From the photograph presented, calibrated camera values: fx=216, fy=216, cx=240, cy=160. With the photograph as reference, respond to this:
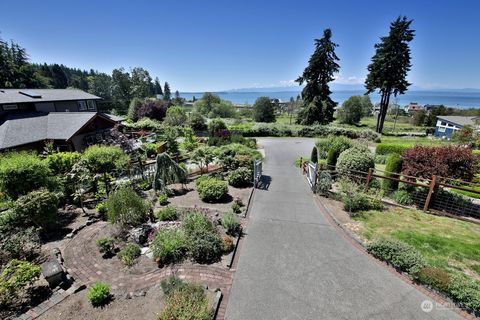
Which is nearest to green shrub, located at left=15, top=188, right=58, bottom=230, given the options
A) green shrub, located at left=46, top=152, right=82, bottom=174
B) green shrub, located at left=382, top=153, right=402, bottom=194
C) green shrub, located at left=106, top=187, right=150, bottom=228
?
green shrub, located at left=106, top=187, right=150, bottom=228

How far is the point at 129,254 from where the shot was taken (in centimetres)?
716

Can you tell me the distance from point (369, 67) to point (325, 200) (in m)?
34.0

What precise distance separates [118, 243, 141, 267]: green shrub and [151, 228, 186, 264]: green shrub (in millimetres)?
529

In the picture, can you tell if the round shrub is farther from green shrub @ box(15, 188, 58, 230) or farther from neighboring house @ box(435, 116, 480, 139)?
neighboring house @ box(435, 116, 480, 139)

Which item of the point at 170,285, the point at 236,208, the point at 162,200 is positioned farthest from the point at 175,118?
the point at 170,285

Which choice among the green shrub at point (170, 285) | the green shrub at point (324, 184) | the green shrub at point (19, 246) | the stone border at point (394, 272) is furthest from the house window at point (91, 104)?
the stone border at point (394, 272)

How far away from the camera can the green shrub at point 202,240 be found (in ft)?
23.9

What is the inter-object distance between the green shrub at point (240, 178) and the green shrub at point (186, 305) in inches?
347

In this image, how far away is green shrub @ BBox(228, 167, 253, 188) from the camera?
14047 millimetres

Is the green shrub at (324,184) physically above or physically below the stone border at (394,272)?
above

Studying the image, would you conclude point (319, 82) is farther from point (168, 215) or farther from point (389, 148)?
point (168, 215)

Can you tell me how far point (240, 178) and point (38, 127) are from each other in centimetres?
2106

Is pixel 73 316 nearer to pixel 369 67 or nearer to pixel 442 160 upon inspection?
pixel 442 160

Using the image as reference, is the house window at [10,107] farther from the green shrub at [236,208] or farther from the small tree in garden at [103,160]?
the green shrub at [236,208]
